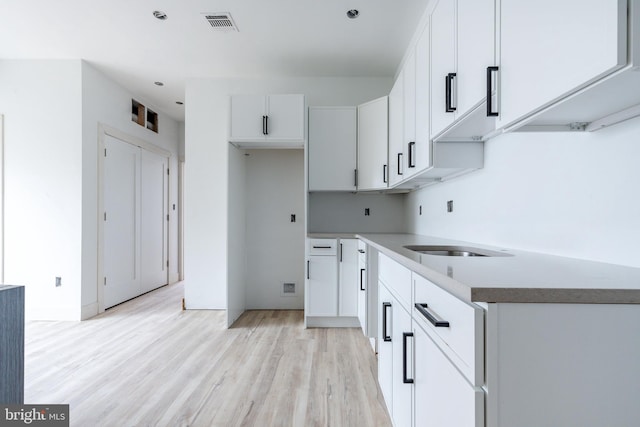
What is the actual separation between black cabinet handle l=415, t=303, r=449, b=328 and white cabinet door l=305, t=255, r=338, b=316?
2129 millimetres

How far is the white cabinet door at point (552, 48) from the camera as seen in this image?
0.66 metres

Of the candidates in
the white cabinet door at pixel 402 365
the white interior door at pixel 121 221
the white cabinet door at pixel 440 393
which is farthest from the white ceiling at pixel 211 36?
the white cabinet door at pixel 440 393

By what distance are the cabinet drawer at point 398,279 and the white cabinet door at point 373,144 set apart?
137cm

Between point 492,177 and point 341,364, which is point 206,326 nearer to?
point 341,364

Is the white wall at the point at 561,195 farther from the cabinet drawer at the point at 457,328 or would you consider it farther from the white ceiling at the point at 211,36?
the white ceiling at the point at 211,36

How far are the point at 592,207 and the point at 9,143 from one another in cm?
479

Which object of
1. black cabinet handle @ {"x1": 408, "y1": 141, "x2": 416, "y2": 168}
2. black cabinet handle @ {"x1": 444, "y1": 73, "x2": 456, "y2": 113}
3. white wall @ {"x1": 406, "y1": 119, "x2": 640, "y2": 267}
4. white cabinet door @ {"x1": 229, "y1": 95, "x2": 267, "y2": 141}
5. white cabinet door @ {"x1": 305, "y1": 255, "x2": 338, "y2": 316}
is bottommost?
white cabinet door @ {"x1": 305, "y1": 255, "x2": 338, "y2": 316}

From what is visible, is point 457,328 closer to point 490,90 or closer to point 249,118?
point 490,90

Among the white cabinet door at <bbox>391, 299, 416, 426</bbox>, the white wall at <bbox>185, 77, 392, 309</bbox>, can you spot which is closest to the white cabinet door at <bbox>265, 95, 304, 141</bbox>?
the white wall at <bbox>185, 77, 392, 309</bbox>

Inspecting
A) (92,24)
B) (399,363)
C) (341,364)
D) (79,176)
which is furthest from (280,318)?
(92,24)

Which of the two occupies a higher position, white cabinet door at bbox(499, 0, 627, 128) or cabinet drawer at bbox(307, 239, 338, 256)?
white cabinet door at bbox(499, 0, 627, 128)

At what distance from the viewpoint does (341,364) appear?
2.41m

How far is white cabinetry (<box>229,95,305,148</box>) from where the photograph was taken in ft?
10.7

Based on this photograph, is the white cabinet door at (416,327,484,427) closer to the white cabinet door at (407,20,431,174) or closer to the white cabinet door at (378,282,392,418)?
the white cabinet door at (378,282,392,418)
